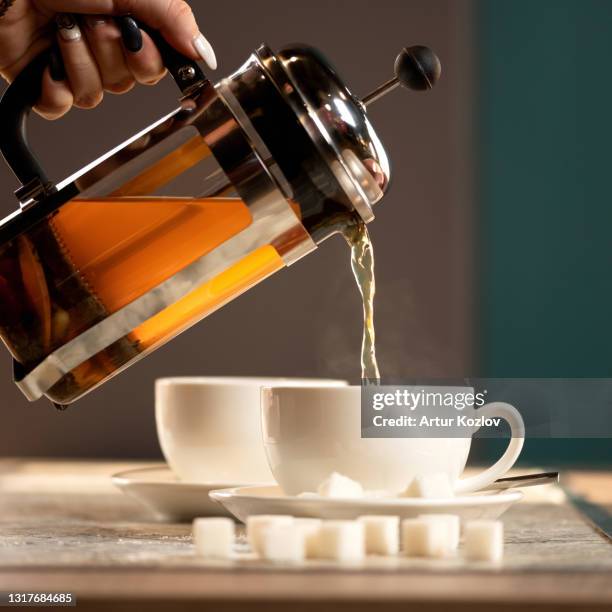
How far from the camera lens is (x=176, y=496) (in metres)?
0.84

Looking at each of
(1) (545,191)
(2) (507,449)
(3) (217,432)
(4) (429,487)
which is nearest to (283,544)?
(4) (429,487)

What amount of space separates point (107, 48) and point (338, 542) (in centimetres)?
42

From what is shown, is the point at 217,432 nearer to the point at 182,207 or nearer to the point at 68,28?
the point at 182,207

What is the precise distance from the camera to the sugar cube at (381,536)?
581 millimetres

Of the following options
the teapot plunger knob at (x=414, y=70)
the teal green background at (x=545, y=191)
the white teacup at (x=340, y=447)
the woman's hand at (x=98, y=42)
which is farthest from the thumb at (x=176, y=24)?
the teal green background at (x=545, y=191)

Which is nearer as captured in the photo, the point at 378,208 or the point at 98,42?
the point at 98,42

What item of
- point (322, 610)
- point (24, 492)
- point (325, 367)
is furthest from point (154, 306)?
point (325, 367)

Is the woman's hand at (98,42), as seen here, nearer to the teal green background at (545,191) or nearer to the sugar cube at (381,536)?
the sugar cube at (381,536)

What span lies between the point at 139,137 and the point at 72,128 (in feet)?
5.89

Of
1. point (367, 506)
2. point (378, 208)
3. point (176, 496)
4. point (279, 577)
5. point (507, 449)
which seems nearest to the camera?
point (279, 577)

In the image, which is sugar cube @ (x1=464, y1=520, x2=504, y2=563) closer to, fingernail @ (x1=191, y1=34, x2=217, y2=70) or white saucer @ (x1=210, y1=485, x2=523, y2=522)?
white saucer @ (x1=210, y1=485, x2=523, y2=522)

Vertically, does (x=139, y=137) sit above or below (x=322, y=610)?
above

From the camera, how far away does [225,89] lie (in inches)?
28.6

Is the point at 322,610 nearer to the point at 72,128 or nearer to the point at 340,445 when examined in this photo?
the point at 340,445
